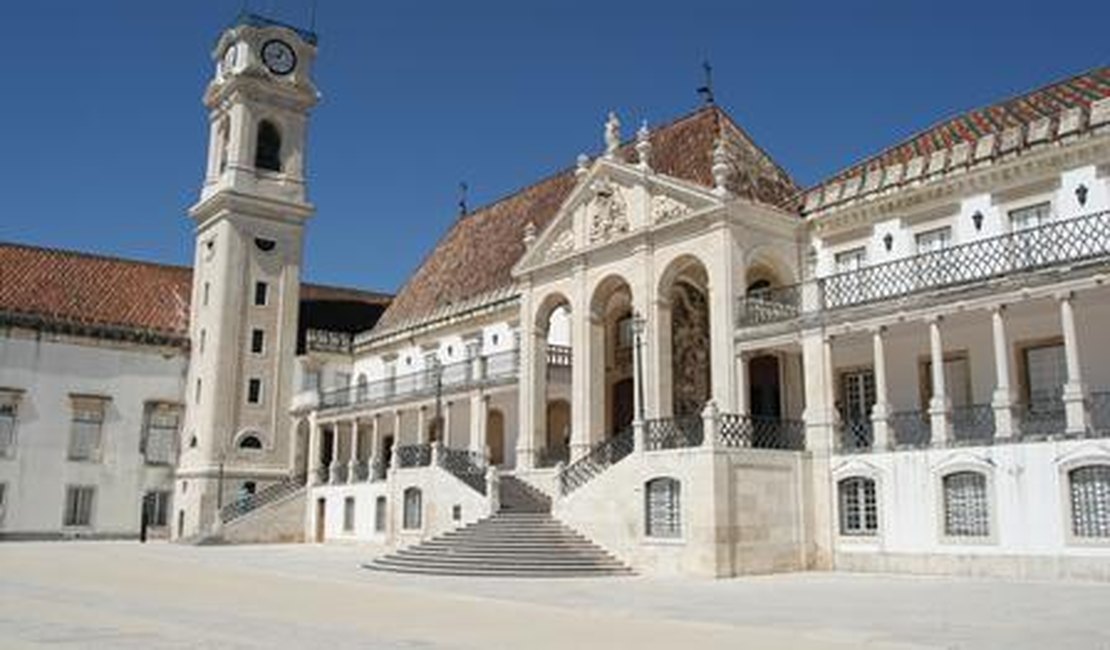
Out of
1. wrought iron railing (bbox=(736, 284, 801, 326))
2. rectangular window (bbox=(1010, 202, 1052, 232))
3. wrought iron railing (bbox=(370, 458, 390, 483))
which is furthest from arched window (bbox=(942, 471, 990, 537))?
wrought iron railing (bbox=(370, 458, 390, 483))

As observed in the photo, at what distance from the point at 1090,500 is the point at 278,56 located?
3628 centimetres

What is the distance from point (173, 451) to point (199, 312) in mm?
5720

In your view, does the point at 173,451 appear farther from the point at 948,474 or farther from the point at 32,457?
the point at 948,474

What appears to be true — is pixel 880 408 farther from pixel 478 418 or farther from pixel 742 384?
pixel 478 418

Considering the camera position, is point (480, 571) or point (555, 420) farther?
point (555, 420)

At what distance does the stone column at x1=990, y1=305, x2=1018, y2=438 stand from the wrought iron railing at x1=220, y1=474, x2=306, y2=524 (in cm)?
2616

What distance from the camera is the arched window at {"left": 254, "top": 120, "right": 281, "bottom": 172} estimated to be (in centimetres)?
4384

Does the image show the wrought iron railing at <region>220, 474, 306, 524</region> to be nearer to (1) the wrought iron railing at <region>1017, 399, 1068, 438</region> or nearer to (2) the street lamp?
(2) the street lamp

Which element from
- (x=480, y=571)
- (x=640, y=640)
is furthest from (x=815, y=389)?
(x=640, y=640)

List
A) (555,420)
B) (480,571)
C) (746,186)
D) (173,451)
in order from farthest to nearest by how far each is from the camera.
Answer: (173,451) < (555,420) < (746,186) < (480,571)

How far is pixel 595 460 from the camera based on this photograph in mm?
25109

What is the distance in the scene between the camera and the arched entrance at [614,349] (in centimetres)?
2825

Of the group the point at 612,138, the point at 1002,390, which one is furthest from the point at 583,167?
the point at 1002,390

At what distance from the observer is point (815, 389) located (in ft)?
73.8
